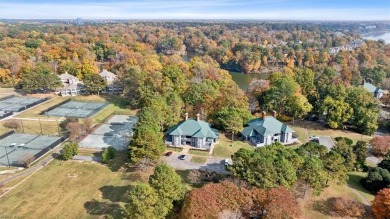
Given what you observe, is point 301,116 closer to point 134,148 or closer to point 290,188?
point 290,188

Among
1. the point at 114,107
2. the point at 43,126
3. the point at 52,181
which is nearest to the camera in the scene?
the point at 52,181

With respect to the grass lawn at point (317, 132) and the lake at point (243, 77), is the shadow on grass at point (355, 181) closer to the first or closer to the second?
the grass lawn at point (317, 132)

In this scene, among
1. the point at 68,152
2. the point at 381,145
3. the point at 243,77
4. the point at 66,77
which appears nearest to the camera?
the point at 68,152

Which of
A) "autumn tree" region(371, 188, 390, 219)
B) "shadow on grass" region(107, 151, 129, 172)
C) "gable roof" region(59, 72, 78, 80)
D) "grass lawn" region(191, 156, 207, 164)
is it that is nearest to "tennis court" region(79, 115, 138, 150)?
"shadow on grass" region(107, 151, 129, 172)

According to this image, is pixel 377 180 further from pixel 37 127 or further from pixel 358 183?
pixel 37 127

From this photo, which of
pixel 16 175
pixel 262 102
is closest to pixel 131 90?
pixel 262 102

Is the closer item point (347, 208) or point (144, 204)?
point (144, 204)

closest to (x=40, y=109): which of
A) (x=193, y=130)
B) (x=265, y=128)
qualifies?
(x=193, y=130)
